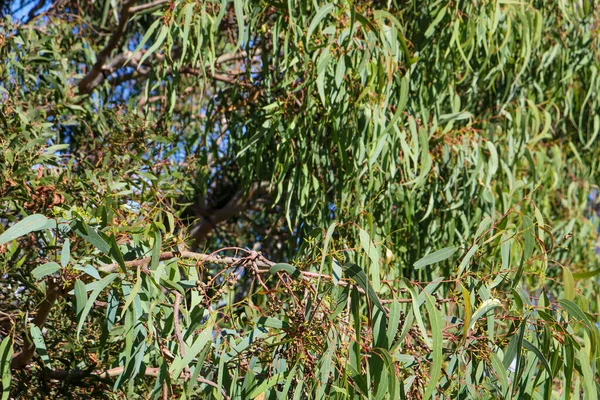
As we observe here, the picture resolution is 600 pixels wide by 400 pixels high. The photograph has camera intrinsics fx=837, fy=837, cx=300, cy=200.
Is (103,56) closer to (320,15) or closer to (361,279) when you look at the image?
(320,15)

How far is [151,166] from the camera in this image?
2605 mm

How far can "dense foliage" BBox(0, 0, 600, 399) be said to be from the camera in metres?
1.62

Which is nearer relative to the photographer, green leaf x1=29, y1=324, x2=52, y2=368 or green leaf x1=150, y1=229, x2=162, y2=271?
green leaf x1=150, y1=229, x2=162, y2=271

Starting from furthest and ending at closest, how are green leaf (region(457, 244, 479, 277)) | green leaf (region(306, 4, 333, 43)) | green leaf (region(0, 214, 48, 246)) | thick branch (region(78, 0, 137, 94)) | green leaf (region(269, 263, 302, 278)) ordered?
thick branch (region(78, 0, 137, 94)) < green leaf (region(306, 4, 333, 43)) < green leaf (region(457, 244, 479, 277)) < green leaf (region(269, 263, 302, 278)) < green leaf (region(0, 214, 48, 246))

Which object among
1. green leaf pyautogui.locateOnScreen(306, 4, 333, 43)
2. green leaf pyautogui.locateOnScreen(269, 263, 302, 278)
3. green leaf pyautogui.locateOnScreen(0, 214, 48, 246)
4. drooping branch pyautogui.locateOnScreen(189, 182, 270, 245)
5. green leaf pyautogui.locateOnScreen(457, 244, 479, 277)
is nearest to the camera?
green leaf pyautogui.locateOnScreen(0, 214, 48, 246)

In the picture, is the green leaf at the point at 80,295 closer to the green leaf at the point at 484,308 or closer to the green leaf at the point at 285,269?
the green leaf at the point at 285,269

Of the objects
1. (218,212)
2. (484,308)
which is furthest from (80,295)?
(218,212)

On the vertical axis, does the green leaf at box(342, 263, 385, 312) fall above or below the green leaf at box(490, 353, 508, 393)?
above

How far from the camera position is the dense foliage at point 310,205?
162cm

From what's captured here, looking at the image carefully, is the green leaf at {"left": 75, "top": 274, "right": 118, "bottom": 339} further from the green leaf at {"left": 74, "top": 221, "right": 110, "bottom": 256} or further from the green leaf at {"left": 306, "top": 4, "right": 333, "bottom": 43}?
the green leaf at {"left": 306, "top": 4, "right": 333, "bottom": 43}

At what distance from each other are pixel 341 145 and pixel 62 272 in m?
1.26

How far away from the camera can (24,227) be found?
5.02ft

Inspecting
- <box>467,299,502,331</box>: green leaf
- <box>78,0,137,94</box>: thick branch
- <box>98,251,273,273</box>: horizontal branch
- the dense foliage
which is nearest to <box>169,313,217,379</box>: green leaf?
the dense foliage

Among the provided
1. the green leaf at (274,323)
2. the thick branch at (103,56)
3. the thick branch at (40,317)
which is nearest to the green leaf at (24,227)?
the thick branch at (40,317)
